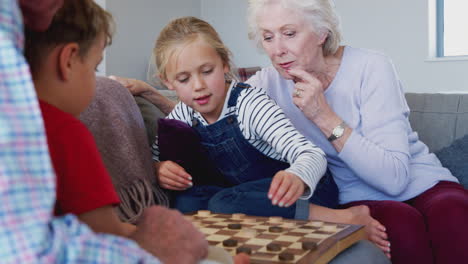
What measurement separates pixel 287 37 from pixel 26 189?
1.47 meters

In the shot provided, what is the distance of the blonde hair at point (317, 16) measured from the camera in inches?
76.2

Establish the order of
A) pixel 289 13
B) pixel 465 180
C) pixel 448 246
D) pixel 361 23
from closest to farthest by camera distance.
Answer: pixel 448 246, pixel 289 13, pixel 465 180, pixel 361 23

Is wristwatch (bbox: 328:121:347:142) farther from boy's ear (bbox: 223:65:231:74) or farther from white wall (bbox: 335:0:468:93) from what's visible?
white wall (bbox: 335:0:468:93)

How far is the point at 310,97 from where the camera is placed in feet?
6.08

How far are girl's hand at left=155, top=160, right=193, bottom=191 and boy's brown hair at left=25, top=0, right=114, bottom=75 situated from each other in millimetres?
949

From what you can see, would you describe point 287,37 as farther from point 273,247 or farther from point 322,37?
point 273,247

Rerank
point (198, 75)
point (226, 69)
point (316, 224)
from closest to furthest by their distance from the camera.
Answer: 1. point (316, 224)
2. point (198, 75)
3. point (226, 69)

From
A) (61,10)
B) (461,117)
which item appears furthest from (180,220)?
(461,117)

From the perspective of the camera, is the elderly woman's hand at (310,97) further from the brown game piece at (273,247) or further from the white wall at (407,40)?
the white wall at (407,40)

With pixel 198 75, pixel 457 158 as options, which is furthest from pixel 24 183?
pixel 457 158

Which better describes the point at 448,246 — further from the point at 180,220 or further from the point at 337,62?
the point at 180,220

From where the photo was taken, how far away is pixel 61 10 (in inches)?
29.5

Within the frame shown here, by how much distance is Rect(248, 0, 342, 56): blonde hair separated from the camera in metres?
1.94

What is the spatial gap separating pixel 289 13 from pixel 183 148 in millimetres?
567
